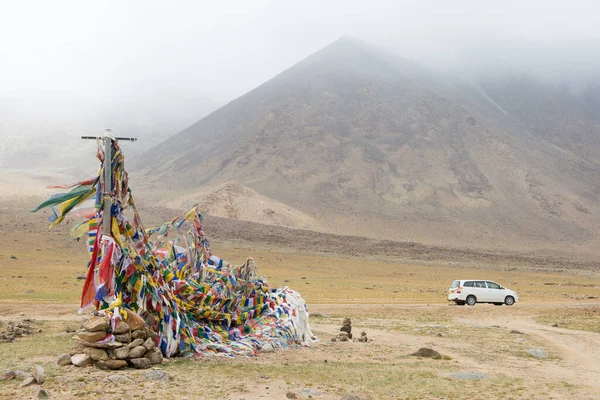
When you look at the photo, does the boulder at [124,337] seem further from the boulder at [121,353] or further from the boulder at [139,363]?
the boulder at [139,363]

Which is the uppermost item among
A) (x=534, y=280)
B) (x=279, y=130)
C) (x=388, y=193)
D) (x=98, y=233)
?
(x=279, y=130)

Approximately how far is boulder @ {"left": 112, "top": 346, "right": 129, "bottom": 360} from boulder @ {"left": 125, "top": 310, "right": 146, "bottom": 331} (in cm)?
50

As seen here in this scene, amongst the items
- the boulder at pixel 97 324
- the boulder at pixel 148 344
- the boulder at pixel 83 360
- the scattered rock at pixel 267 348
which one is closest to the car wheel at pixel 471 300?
the scattered rock at pixel 267 348

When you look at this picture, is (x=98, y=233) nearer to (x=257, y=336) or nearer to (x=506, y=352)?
(x=257, y=336)

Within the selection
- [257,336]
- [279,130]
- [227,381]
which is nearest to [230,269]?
[257,336]

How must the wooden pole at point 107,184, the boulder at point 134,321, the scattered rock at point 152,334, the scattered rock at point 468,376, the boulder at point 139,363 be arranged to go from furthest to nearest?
the wooden pole at point 107,184, the scattered rock at point 468,376, the scattered rock at point 152,334, the boulder at point 134,321, the boulder at point 139,363

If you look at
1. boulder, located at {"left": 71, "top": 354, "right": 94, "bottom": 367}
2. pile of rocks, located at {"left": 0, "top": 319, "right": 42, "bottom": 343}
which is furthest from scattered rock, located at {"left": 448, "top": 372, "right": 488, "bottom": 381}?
pile of rocks, located at {"left": 0, "top": 319, "right": 42, "bottom": 343}

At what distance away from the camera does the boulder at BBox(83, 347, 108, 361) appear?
423 inches

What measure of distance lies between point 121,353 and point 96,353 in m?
0.44

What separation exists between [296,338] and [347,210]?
297 feet

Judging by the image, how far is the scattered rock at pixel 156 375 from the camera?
33.4ft

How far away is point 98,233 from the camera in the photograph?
11930mm

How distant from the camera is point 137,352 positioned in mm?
11133

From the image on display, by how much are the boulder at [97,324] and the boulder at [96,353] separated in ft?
1.19
